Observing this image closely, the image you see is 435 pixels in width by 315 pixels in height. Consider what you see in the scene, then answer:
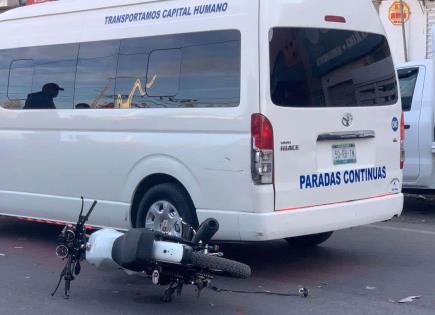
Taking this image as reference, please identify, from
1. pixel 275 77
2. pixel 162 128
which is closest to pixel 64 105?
pixel 162 128

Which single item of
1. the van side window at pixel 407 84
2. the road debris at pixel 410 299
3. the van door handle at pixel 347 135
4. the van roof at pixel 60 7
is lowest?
the road debris at pixel 410 299

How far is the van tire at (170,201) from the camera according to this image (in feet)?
25.0

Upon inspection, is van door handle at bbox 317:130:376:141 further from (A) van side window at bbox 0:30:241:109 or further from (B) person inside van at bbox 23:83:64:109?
(B) person inside van at bbox 23:83:64:109

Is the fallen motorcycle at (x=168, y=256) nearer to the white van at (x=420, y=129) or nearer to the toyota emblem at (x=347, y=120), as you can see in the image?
the toyota emblem at (x=347, y=120)

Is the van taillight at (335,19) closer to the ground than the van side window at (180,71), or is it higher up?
higher up

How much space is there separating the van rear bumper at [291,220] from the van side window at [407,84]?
11.0ft

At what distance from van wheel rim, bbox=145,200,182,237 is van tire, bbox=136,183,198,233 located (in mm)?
37

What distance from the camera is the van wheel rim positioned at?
25.4 ft

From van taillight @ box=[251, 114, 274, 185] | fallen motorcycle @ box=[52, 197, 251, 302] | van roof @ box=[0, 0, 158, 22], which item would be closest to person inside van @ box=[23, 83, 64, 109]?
van roof @ box=[0, 0, 158, 22]

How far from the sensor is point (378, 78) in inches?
323

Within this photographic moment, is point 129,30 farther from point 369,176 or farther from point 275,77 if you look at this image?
point 369,176

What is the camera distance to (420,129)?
10797mm

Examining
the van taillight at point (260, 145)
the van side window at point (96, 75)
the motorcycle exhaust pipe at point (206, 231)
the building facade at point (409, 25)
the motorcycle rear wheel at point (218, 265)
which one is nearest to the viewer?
the motorcycle rear wheel at point (218, 265)

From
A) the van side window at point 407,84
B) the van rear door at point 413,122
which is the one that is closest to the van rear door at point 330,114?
the van rear door at point 413,122
